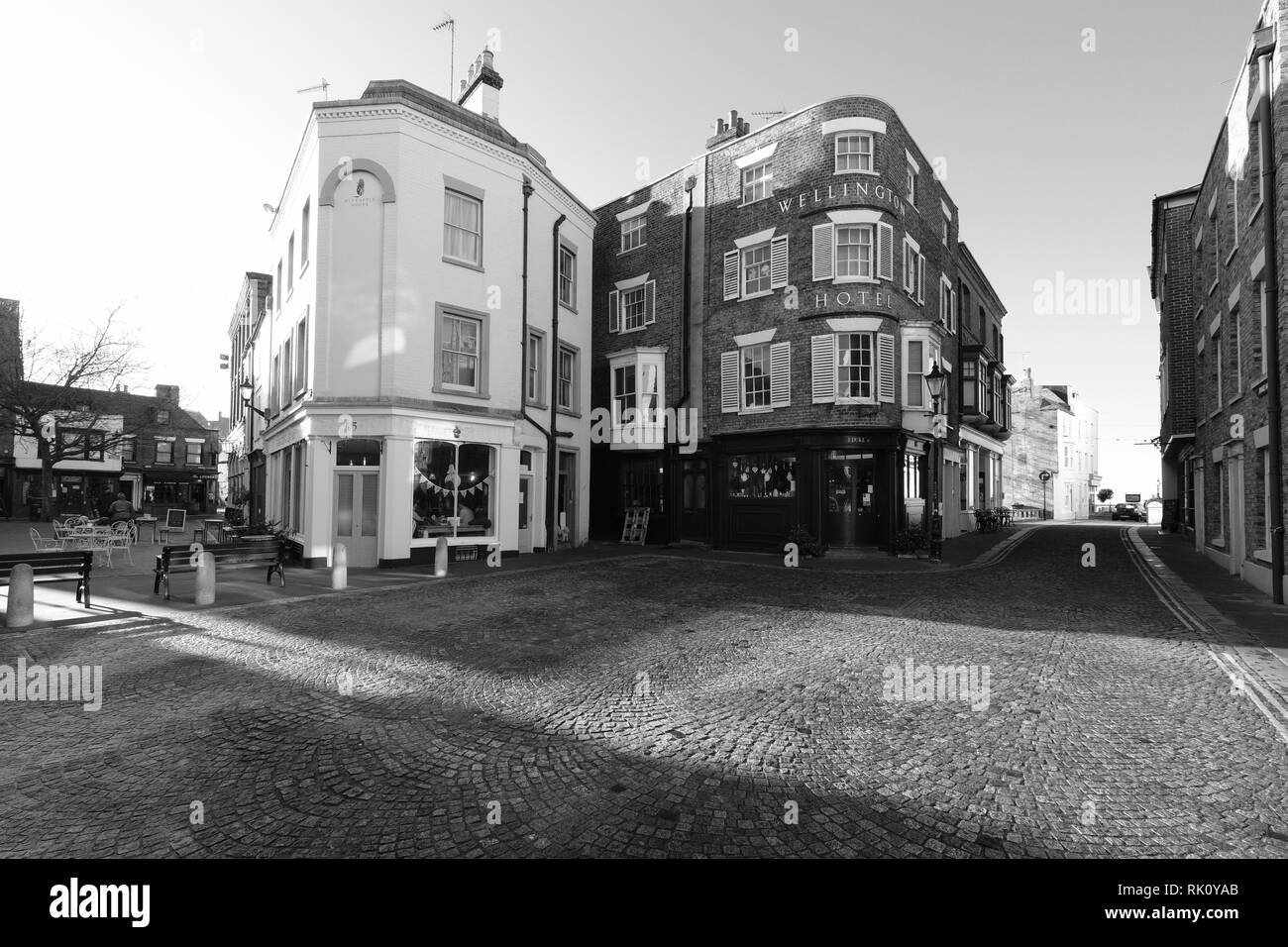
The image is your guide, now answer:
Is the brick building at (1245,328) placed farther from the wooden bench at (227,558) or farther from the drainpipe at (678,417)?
the wooden bench at (227,558)

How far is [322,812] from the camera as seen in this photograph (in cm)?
343

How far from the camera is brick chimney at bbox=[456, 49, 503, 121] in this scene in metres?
19.1

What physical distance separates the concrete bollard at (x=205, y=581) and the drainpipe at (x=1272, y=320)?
17.8 metres

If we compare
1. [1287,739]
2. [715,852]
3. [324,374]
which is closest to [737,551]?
[324,374]

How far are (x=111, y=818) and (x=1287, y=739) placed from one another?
26.1ft

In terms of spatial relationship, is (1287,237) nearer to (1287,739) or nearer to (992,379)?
(1287,739)

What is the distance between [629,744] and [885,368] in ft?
55.9

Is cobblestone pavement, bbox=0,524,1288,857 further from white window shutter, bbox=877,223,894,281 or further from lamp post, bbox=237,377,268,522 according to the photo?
lamp post, bbox=237,377,268,522

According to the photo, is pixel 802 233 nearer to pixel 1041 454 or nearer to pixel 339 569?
pixel 339 569

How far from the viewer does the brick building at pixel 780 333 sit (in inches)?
738

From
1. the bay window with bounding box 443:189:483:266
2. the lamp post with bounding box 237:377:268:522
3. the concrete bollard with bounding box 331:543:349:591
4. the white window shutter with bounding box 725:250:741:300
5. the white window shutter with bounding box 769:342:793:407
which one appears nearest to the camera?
the concrete bollard with bounding box 331:543:349:591

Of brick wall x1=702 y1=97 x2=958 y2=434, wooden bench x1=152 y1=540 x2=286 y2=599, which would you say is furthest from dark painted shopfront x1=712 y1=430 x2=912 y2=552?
wooden bench x1=152 y1=540 x2=286 y2=599

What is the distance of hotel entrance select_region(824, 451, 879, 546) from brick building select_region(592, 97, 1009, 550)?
1.7 inches

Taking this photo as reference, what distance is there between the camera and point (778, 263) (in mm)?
20062
